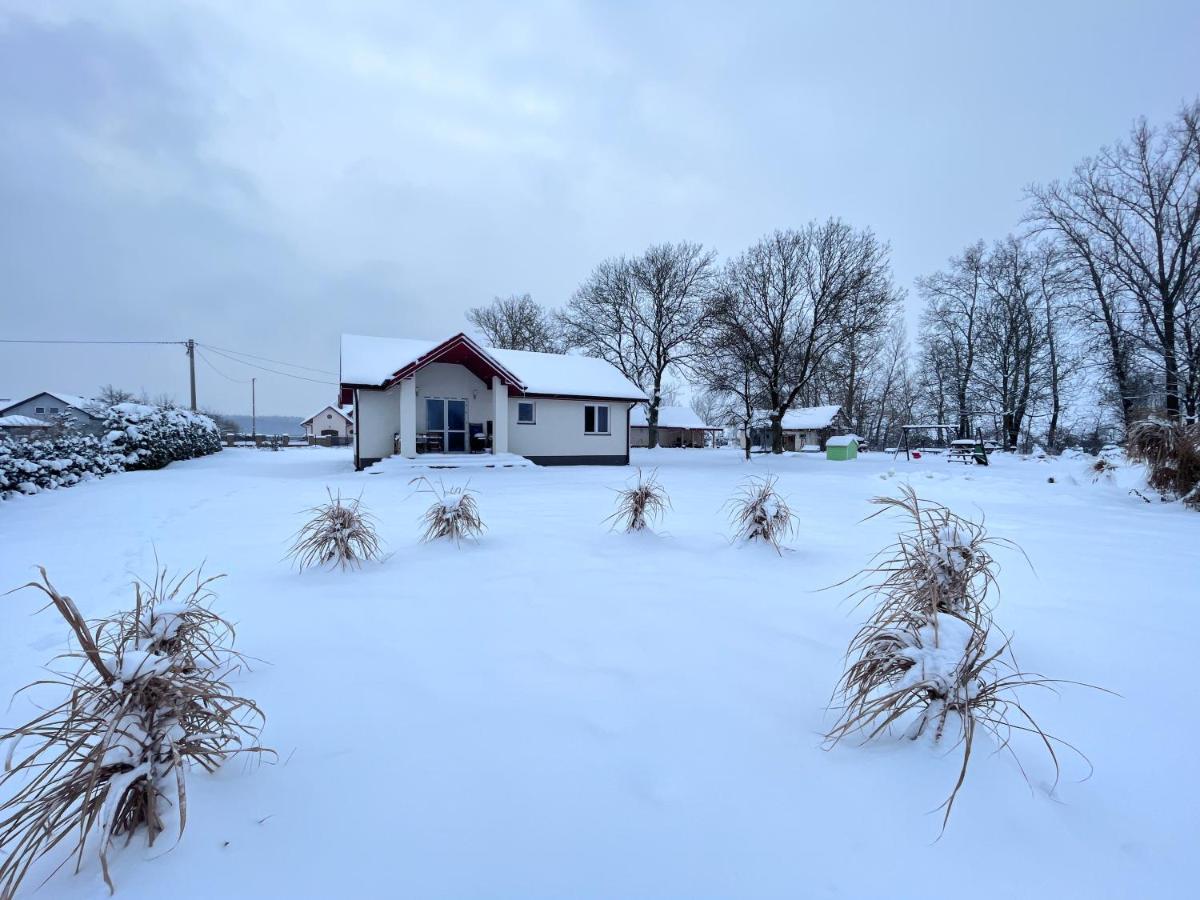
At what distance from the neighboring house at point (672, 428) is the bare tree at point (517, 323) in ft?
39.9

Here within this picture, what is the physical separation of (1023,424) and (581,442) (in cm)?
2605

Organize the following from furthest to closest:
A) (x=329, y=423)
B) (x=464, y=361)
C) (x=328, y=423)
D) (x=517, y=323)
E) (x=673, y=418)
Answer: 1. (x=328, y=423)
2. (x=329, y=423)
3. (x=673, y=418)
4. (x=517, y=323)
5. (x=464, y=361)

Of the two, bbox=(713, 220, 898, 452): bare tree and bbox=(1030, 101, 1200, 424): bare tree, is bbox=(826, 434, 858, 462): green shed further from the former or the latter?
bbox=(1030, 101, 1200, 424): bare tree

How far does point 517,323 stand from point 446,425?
62.4 feet

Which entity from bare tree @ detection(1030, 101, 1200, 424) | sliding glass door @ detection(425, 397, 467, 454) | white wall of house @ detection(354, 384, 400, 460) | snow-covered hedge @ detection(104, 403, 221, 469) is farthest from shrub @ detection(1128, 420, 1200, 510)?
snow-covered hedge @ detection(104, 403, 221, 469)

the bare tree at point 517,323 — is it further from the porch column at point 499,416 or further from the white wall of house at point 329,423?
the white wall of house at point 329,423

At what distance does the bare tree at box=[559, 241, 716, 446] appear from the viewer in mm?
27984

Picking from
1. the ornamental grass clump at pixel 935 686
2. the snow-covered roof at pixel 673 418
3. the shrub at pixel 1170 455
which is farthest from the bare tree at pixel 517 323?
the ornamental grass clump at pixel 935 686

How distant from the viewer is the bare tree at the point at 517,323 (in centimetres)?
3331

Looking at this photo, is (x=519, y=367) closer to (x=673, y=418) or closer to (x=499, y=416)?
(x=499, y=416)

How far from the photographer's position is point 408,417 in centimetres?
1448

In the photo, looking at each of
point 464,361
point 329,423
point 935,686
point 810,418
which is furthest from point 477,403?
point 329,423

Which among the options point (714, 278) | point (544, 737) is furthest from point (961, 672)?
point (714, 278)

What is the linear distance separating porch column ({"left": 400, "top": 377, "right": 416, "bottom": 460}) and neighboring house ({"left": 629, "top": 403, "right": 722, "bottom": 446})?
28860mm
